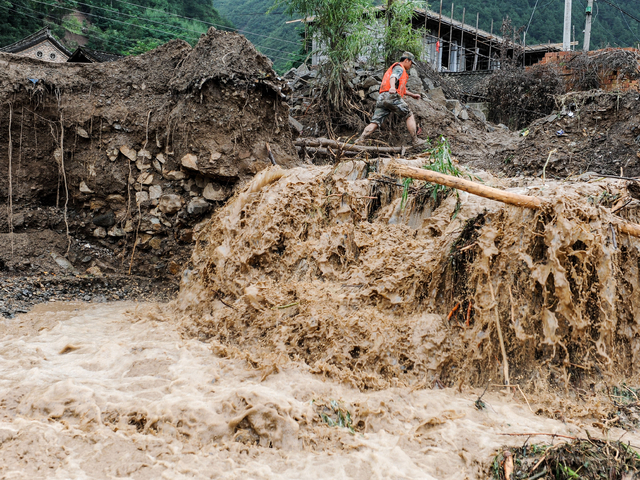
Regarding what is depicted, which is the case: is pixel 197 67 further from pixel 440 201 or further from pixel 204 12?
pixel 204 12

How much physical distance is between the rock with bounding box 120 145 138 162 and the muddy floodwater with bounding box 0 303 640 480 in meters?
2.73

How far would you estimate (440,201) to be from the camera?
4.20 meters

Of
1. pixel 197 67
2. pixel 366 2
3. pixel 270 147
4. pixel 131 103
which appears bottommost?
pixel 270 147

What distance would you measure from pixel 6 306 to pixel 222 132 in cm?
281

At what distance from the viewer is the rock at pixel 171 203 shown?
18.8 ft

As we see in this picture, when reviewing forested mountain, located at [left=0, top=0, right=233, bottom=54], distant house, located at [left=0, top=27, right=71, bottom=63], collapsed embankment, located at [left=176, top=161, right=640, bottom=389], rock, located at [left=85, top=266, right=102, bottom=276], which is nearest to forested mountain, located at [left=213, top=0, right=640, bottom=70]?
forested mountain, located at [left=0, top=0, right=233, bottom=54]

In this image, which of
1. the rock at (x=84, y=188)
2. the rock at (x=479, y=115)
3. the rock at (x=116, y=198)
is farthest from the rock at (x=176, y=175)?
the rock at (x=479, y=115)

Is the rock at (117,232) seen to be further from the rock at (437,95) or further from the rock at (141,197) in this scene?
the rock at (437,95)

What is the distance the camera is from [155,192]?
5797 millimetres

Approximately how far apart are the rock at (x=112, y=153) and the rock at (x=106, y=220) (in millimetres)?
651

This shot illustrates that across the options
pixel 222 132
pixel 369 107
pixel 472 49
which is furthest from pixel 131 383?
pixel 472 49

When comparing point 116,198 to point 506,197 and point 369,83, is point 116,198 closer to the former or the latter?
point 506,197

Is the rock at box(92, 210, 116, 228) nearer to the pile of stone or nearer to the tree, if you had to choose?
the pile of stone

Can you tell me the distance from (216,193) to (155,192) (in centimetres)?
75
